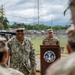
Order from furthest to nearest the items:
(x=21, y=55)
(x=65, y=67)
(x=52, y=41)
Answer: (x=52, y=41)
(x=21, y=55)
(x=65, y=67)

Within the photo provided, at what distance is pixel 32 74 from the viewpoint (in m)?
7.88

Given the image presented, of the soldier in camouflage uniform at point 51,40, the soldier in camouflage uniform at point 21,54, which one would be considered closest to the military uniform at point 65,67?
the soldier in camouflage uniform at point 21,54

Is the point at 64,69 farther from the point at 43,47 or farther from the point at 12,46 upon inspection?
the point at 43,47

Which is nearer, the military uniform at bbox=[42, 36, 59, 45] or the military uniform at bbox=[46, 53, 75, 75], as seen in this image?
the military uniform at bbox=[46, 53, 75, 75]

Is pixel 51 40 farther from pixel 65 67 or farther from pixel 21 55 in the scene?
pixel 65 67

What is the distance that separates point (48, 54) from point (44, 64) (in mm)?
318

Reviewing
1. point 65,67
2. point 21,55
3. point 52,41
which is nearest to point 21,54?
Answer: point 21,55

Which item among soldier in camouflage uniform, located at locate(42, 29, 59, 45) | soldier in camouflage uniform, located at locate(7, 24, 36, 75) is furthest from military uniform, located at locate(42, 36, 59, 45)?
soldier in camouflage uniform, located at locate(7, 24, 36, 75)

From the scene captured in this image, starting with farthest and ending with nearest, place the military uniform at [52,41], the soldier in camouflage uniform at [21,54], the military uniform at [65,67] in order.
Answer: the military uniform at [52,41] < the soldier in camouflage uniform at [21,54] < the military uniform at [65,67]

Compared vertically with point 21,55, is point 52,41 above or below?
above

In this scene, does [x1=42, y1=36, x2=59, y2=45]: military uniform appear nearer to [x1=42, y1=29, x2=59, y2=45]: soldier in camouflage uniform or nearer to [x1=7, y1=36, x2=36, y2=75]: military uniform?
[x1=42, y1=29, x2=59, y2=45]: soldier in camouflage uniform

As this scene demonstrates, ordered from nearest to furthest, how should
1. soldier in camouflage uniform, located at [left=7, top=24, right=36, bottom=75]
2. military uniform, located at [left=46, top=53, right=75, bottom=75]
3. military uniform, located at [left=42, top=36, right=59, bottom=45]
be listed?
military uniform, located at [left=46, top=53, right=75, bottom=75], soldier in camouflage uniform, located at [left=7, top=24, right=36, bottom=75], military uniform, located at [left=42, top=36, right=59, bottom=45]

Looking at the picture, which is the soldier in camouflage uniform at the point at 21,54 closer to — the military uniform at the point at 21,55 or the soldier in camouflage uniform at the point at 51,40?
the military uniform at the point at 21,55

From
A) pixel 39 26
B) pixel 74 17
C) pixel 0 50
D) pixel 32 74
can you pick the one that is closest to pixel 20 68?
pixel 32 74
